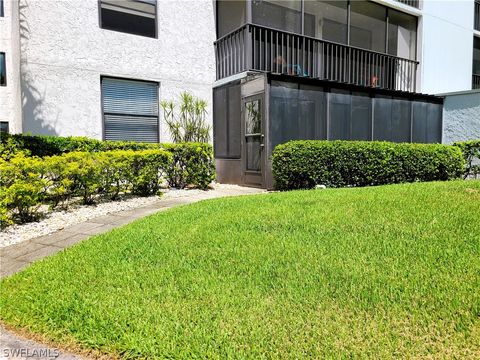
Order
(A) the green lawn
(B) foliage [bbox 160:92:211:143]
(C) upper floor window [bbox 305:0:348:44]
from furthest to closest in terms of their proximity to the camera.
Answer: (C) upper floor window [bbox 305:0:348:44]
(B) foliage [bbox 160:92:211:143]
(A) the green lawn

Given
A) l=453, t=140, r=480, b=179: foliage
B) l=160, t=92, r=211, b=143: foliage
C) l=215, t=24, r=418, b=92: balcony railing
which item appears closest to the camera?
l=215, t=24, r=418, b=92: balcony railing

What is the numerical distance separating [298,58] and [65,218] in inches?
341

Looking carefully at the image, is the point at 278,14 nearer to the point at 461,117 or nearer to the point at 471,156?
the point at 461,117

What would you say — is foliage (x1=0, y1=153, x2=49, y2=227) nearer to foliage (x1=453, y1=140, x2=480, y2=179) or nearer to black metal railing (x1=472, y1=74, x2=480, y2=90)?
foliage (x1=453, y1=140, x2=480, y2=179)

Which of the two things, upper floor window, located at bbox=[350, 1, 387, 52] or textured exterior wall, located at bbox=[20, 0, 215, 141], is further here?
upper floor window, located at bbox=[350, 1, 387, 52]

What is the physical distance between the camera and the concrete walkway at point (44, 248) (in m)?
2.64

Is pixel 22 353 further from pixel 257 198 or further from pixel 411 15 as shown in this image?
pixel 411 15

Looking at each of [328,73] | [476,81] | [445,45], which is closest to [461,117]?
[328,73]

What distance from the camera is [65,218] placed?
6.10 m

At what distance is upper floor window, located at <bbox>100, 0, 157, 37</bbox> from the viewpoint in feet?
32.5

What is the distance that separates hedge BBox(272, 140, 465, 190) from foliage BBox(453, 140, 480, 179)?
1.23 metres

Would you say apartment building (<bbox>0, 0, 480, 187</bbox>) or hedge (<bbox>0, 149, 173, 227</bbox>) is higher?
apartment building (<bbox>0, 0, 480, 187</bbox>)

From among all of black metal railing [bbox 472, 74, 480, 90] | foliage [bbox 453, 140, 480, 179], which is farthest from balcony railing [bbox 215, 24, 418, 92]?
black metal railing [bbox 472, 74, 480, 90]

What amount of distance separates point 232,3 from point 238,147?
17.7ft
